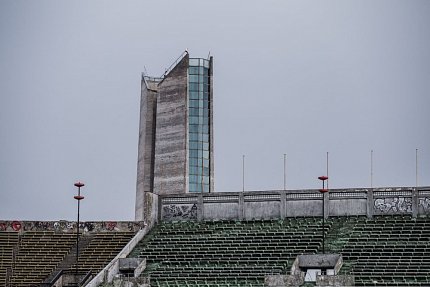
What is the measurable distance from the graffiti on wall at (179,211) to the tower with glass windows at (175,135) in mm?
43406

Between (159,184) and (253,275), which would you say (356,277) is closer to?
(253,275)

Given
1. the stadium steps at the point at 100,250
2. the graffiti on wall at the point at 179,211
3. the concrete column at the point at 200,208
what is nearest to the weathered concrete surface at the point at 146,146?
the graffiti on wall at the point at 179,211

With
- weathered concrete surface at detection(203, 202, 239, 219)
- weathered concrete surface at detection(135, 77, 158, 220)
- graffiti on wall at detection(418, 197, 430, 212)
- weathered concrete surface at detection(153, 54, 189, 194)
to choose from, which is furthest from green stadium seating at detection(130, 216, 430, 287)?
weathered concrete surface at detection(135, 77, 158, 220)

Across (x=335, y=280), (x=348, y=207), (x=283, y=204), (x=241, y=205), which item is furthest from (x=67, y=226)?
(x=335, y=280)

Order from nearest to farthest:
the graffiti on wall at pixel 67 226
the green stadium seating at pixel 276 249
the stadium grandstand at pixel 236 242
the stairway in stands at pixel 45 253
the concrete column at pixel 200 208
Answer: the green stadium seating at pixel 276 249 → the stadium grandstand at pixel 236 242 → the stairway in stands at pixel 45 253 → the concrete column at pixel 200 208 → the graffiti on wall at pixel 67 226

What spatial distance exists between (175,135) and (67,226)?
46.5 metres

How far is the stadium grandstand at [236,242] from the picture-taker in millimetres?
69875

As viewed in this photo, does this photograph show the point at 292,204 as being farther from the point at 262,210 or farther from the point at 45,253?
the point at 45,253

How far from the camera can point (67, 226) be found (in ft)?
279

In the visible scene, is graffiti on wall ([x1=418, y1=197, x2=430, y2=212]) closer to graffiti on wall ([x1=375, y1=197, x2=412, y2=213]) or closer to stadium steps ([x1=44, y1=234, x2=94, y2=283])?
graffiti on wall ([x1=375, y1=197, x2=412, y2=213])

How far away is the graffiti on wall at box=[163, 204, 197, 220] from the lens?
83.5m

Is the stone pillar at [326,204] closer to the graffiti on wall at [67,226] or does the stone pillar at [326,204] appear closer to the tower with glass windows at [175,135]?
the graffiti on wall at [67,226]

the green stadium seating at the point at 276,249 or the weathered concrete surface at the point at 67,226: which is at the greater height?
the weathered concrete surface at the point at 67,226

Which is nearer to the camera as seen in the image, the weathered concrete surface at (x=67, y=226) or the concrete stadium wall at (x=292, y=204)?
the concrete stadium wall at (x=292, y=204)
